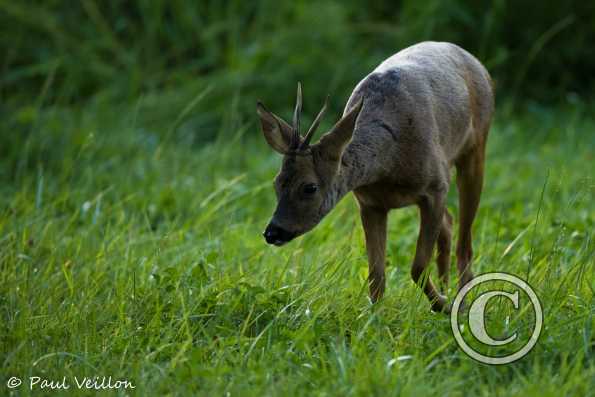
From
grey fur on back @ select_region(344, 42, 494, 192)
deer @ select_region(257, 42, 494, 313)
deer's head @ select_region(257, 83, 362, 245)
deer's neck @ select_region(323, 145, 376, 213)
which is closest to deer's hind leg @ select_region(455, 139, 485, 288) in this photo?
deer @ select_region(257, 42, 494, 313)

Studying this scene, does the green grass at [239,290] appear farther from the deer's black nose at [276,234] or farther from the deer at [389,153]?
the deer's black nose at [276,234]

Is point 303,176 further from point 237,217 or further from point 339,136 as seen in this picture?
point 237,217

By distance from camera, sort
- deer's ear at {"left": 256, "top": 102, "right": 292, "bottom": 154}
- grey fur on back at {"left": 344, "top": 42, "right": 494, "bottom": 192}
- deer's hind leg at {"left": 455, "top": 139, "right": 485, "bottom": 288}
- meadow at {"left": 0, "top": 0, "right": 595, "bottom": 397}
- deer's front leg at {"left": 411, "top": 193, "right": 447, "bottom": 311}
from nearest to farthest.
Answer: meadow at {"left": 0, "top": 0, "right": 595, "bottom": 397} < deer's ear at {"left": 256, "top": 102, "right": 292, "bottom": 154} < grey fur on back at {"left": 344, "top": 42, "right": 494, "bottom": 192} < deer's front leg at {"left": 411, "top": 193, "right": 447, "bottom": 311} < deer's hind leg at {"left": 455, "top": 139, "right": 485, "bottom": 288}

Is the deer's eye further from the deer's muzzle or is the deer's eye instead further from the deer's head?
the deer's muzzle

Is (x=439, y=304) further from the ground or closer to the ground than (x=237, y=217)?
further from the ground

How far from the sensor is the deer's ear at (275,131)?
475cm

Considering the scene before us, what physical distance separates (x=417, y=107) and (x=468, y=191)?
3.27ft

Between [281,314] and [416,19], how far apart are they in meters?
5.89

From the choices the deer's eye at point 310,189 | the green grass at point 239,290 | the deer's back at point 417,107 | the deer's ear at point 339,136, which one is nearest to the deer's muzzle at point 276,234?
the deer's eye at point 310,189

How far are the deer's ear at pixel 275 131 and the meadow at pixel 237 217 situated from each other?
2.30ft

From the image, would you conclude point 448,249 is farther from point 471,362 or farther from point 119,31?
point 119,31

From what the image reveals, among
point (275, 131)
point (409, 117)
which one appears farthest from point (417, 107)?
point (275, 131)

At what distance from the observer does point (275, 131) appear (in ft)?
15.6

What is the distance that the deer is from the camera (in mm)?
4656
